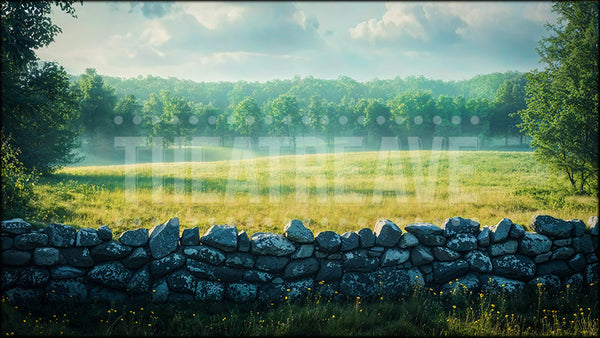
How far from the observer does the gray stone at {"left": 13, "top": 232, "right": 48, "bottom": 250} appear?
227 inches

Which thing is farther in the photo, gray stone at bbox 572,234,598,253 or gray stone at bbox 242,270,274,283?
gray stone at bbox 572,234,598,253

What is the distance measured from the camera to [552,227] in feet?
22.9

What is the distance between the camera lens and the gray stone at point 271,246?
6215mm

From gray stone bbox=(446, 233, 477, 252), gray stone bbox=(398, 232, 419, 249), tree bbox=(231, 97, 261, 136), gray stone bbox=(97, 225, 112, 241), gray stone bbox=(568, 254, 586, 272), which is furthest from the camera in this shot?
tree bbox=(231, 97, 261, 136)

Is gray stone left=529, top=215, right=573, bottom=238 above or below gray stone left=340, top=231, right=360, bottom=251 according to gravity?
above

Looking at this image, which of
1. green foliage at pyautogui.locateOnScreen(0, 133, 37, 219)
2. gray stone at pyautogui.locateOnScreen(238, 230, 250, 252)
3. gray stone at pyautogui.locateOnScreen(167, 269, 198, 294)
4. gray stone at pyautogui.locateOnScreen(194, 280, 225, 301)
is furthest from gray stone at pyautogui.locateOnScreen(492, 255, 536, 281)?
green foliage at pyautogui.locateOnScreen(0, 133, 37, 219)

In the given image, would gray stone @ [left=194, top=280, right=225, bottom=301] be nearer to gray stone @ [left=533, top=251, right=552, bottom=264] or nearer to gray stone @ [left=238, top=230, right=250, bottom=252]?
gray stone @ [left=238, top=230, right=250, bottom=252]

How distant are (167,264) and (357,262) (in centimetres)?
364

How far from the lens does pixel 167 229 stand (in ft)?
20.4

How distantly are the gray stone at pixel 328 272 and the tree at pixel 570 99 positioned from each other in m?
8.44

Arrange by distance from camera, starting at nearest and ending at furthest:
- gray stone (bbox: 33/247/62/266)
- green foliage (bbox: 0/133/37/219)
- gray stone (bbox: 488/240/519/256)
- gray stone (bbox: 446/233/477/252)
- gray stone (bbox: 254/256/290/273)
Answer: gray stone (bbox: 33/247/62/266)
gray stone (bbox: 254/256/290/273)
gray stone (bbox: 446/233/477/252)
gray stone (bbox: 488/240/519/256)
green foliage (bbox: 0/133/37/219)

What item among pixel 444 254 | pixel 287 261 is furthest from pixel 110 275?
pixel 444 254

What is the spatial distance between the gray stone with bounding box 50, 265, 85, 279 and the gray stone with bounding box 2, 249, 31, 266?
0.45 m

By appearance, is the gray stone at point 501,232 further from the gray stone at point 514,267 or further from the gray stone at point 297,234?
the gray stone at point 297,234
